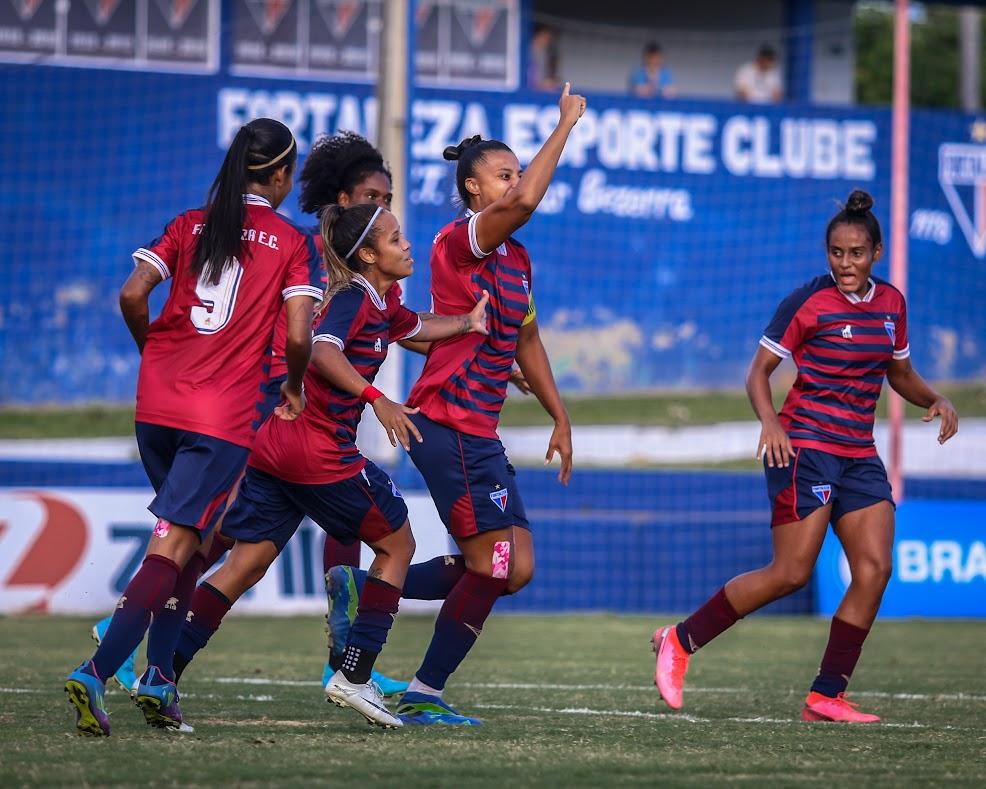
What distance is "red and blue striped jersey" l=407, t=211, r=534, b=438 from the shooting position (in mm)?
5770

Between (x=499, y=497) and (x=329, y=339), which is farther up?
(x=329, y=339)

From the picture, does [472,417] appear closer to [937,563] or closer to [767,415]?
[767,415]

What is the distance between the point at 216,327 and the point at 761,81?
19068 mm

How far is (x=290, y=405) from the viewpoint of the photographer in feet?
17.6

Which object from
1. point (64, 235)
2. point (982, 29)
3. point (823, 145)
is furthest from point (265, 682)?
point (982, 29)

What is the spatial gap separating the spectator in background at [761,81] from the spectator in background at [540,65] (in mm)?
2760

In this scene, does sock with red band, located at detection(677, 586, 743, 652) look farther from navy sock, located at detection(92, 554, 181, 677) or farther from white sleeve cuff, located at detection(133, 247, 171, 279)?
white sleeve cuff, located at detection(133, 247, 171, 279)

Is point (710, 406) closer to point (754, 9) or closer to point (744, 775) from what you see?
point (754, 9)

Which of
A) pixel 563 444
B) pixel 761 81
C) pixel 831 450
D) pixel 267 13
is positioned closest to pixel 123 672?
pixel 563 444

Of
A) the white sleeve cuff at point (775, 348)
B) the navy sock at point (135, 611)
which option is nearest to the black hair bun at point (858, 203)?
the white sleeve cuff at point (775, 348)

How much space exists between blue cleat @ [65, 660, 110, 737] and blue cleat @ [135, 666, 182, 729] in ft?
0.71

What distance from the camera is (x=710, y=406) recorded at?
2100 centimetres

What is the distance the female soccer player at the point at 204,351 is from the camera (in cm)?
516

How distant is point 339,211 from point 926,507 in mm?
7715
